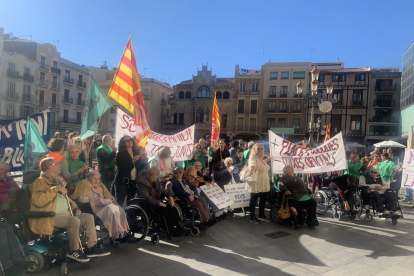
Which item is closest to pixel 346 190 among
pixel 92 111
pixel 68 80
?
pixel 92 111

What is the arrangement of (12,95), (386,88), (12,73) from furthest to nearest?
1. (386,88)
2. (12,95)
3. (12,73)

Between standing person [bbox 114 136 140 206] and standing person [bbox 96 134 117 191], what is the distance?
327 millimetres

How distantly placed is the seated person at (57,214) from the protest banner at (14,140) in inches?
48.0

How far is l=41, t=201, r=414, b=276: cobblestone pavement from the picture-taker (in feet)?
15.1

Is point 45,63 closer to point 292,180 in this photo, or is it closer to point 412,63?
point 412,63

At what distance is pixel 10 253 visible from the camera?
391cm

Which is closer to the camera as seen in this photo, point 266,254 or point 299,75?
point 266,254

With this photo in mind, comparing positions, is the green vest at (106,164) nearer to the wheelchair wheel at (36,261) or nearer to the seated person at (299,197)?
the wheelchair wheel at (36,261)

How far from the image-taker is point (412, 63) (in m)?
25.8

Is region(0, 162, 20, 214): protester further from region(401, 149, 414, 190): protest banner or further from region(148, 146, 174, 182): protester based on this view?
region(401, 149, 414, 190): protest banner

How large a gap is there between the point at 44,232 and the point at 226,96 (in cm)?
4410

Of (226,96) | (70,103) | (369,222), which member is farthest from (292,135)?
(369,222)

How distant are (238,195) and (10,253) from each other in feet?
16.1

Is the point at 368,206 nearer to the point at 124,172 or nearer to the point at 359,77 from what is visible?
the point at 124,172
